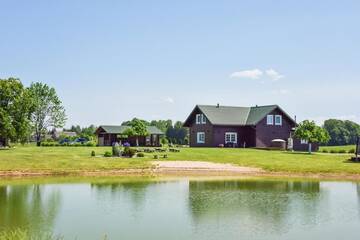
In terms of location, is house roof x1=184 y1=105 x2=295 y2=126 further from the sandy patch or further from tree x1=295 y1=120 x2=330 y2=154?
the sandy patch

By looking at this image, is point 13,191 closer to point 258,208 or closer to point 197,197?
point 197,197

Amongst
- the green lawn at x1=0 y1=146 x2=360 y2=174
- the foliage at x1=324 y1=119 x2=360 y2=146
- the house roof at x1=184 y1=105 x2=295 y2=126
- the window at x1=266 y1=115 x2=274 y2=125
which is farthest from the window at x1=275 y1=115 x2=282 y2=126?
the foliage at x1=324 y1=119 x2=360 y2=146

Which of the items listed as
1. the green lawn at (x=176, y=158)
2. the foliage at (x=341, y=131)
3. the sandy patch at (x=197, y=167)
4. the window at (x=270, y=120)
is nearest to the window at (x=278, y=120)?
the window at (x=270, y=120)

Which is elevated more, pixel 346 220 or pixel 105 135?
pixel 105 135

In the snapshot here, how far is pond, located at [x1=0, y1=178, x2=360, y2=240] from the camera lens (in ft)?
60.4

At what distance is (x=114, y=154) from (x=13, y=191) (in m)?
19.4

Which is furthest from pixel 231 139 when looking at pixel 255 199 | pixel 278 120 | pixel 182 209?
pixel 182 209

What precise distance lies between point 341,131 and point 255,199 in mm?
94739

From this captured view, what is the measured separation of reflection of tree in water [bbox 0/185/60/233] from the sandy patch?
42.4ft

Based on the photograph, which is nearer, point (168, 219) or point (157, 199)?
point (168, 219)

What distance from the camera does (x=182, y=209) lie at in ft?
78.0

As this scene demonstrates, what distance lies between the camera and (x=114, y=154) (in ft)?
161

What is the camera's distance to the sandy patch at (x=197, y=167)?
42469 mm

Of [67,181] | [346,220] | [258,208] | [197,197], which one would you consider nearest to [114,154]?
[67,181]
